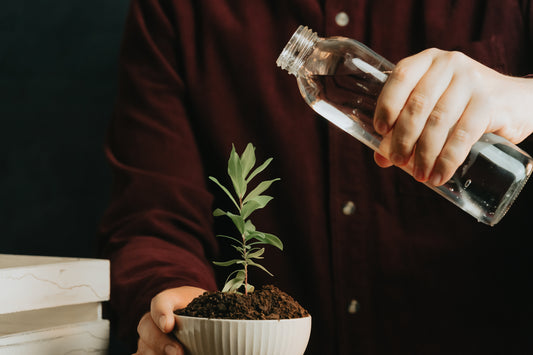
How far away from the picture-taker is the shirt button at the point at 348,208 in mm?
1174

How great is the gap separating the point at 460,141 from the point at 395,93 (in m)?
0.09

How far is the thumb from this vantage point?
0.61m

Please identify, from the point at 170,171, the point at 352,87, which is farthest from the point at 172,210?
the point at 352,87

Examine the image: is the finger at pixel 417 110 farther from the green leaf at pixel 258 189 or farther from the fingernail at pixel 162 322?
the fingernail at pixel 162 322

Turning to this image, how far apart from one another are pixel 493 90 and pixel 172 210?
2.21ft

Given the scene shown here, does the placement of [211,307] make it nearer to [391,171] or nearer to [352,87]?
[352,87]

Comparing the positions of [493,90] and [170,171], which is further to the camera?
[170,171]

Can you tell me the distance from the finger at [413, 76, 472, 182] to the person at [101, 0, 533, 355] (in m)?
0.45

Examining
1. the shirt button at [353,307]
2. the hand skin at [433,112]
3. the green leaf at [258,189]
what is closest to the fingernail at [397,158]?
the hand skin at [433,112]

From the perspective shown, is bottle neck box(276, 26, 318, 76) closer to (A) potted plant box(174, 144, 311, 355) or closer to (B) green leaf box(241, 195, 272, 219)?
(B) green leaf box(241, 195, 272, 219)

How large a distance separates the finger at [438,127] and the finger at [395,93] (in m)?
0.04

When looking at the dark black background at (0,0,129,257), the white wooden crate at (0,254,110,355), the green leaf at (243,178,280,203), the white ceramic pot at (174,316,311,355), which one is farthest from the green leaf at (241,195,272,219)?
the dark black background at (0,0,129,257)

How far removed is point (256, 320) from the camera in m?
0.56

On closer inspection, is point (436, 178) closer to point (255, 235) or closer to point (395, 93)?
point (395, 93)
